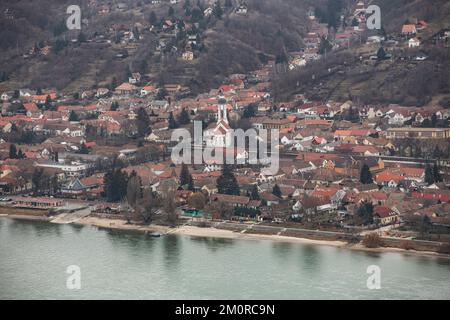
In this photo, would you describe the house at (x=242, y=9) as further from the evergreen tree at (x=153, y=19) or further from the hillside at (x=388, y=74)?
the hillside at (x=388, y=74)

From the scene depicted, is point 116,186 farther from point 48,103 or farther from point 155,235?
point 48,103

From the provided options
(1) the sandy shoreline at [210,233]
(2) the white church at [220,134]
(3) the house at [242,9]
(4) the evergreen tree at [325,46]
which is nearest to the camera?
(1) the sandy shoreline at [210,233]

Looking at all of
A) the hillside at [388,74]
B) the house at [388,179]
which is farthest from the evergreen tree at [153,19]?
the house at [388,179]

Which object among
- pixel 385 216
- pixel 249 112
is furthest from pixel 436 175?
pixel 249 112

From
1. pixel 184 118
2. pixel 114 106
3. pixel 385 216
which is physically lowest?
pixel 385 216

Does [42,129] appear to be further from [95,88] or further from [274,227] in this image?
[274,227]
